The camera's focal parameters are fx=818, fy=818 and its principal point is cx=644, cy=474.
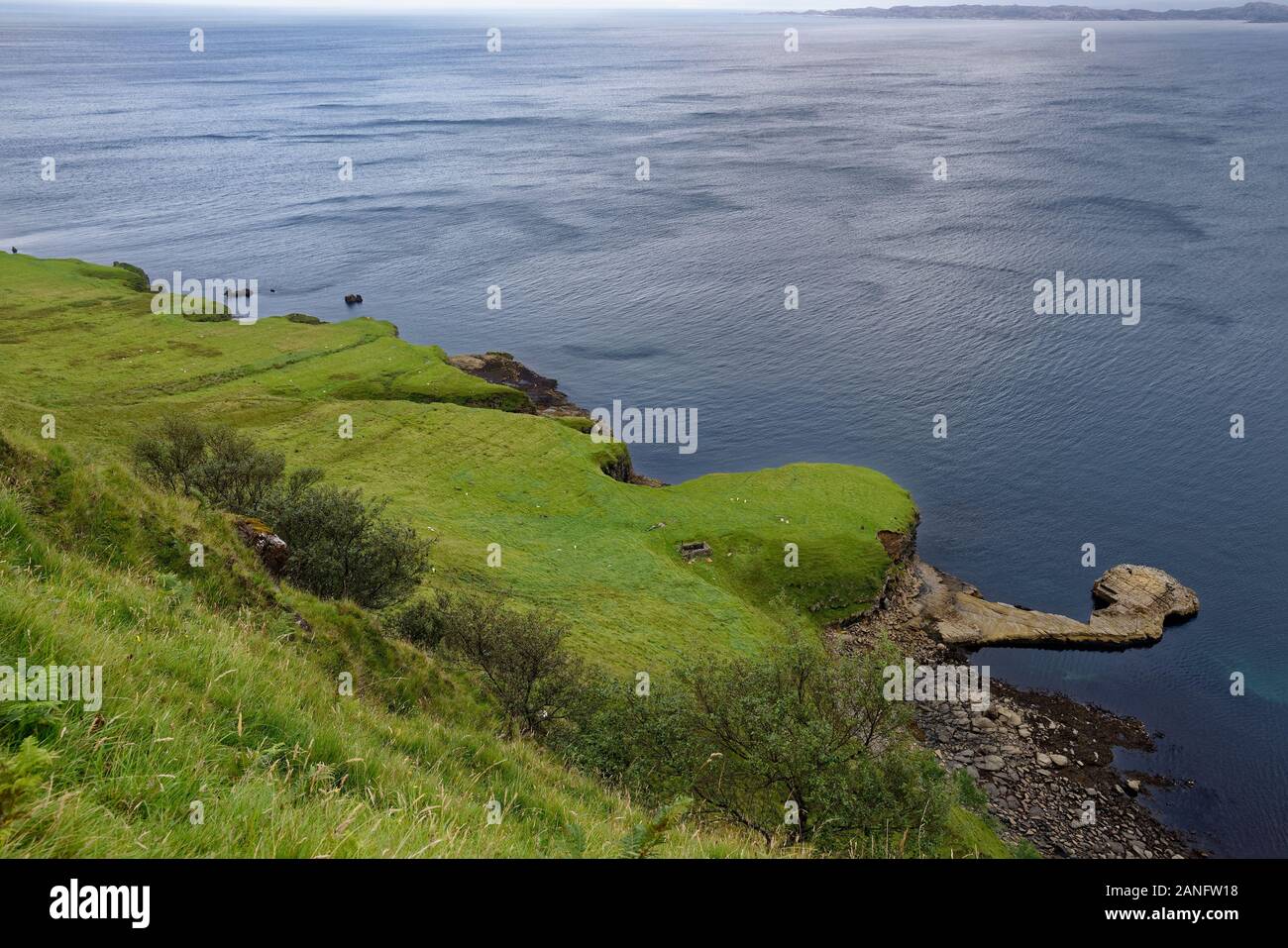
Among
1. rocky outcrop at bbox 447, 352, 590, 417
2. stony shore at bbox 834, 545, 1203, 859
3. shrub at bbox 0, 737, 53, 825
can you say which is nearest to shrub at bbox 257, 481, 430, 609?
shrub at bbox 0, 737, 53, 825

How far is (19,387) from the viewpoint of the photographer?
3066 inches

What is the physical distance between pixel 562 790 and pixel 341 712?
14.5 feet

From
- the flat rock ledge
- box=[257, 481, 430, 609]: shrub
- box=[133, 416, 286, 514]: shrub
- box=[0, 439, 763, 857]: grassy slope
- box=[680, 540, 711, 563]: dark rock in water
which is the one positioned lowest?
the flat rock ledge

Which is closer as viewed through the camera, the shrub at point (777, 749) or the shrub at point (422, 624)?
the shrub at point (777, 749)

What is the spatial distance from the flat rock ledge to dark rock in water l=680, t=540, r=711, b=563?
53.6ft

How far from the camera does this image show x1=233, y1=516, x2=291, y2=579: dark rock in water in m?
28.4

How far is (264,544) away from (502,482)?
41.4 meters

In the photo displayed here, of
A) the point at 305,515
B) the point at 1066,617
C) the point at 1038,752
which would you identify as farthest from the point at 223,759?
the point at 1066,617

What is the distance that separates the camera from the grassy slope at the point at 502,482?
5550 cm

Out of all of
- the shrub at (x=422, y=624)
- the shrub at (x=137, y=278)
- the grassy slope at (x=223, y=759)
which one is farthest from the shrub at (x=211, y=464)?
the shrub at (x=137, y=278)

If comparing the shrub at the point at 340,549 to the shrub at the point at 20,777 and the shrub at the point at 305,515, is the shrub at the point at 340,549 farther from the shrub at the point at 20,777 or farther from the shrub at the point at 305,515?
the shrub at the point at 20,777

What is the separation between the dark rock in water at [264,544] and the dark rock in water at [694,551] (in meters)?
37.3

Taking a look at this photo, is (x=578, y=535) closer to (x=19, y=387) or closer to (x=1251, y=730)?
(x=1251, y=730)

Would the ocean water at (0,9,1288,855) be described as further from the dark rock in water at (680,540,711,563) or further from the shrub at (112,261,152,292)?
the dark rock in water at (680,540,711,563)
